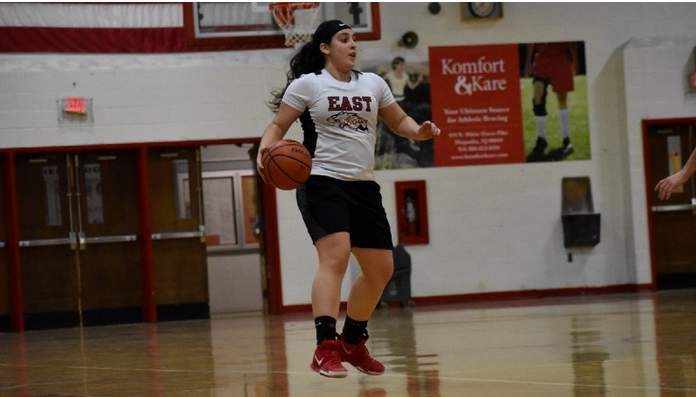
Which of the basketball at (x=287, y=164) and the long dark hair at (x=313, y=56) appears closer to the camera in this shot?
the basketball at (x=287, y=164)

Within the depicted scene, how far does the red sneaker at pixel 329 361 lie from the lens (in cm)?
441

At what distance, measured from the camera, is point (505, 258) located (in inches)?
516

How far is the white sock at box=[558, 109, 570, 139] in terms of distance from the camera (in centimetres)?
1320

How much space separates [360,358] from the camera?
479cm

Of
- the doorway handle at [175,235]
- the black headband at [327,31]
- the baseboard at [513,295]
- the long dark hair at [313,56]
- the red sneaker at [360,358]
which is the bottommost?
the baseboard at [513,295]

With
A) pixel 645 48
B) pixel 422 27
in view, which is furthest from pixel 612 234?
pixel 422 27

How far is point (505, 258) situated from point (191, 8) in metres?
5.01

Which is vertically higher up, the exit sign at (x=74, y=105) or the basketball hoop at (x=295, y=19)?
the basketball hoop at (x=295, y=19)

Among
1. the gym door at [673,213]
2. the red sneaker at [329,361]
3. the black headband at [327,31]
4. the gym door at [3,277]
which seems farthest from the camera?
the gym door at [673,213]

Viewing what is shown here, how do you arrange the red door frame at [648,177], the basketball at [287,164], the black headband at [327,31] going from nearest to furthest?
1. the basketball at [287,164]
2. the black headband at [327,31]
3. the red door frame at [648,177]

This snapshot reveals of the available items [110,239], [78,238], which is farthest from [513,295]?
[78,238]

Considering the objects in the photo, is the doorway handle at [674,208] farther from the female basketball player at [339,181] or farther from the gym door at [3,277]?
the female basketball player at [339,181]

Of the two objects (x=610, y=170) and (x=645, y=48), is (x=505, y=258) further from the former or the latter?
(x=645, y=48)

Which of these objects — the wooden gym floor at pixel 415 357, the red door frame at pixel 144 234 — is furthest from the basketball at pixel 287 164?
the red door frame at pixel 144 234
